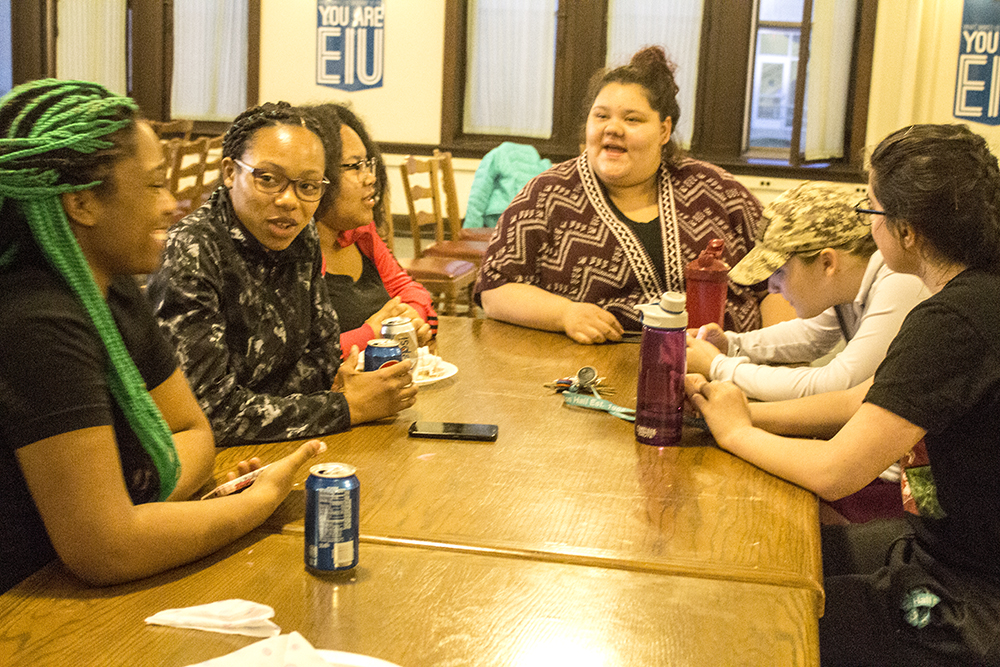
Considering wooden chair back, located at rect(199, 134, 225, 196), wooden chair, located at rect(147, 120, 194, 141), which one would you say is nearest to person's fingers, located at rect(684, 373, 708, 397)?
wooden chair back, located at rect(199, 134, 225, 196)

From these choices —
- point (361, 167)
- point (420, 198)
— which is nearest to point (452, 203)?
point (420, 198)

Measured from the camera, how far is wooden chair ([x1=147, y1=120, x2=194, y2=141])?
712 centimetres

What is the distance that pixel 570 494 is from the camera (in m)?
1.48

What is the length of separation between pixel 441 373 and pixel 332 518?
99 cm

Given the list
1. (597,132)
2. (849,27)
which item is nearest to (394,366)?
(597,132)

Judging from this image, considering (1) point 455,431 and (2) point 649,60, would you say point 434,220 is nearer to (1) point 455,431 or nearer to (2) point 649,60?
(2) point 649,60

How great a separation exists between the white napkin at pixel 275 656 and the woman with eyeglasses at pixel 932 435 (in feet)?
2.96

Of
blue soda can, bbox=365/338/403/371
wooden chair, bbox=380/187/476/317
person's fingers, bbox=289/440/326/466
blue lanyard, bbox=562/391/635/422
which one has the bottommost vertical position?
wooden chair, bbox=380/187/476/317

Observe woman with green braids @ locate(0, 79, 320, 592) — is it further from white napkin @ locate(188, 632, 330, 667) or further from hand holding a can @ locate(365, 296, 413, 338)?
hand holding a can @ locate(365, 296, 413, 338)

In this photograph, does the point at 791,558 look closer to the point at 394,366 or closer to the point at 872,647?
the point at 872,647

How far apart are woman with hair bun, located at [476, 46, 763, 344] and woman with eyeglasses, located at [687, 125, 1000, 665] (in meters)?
1.07

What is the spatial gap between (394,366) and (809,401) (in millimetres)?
784

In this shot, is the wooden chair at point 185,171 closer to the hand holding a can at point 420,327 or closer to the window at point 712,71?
the window at point 712,71

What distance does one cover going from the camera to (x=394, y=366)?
179cm
